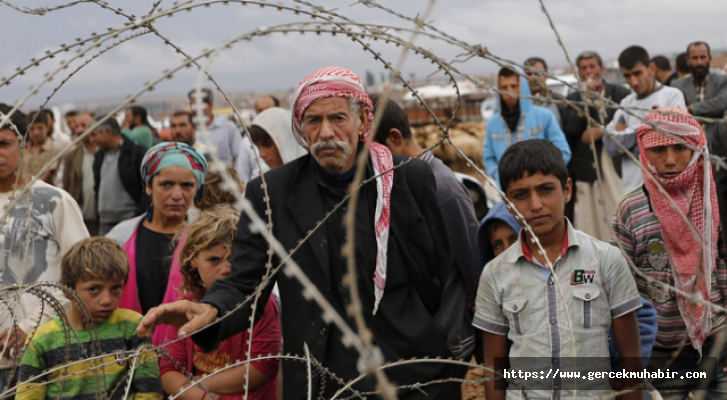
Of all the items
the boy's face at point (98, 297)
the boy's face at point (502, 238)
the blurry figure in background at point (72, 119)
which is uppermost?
the blurry figure in background at point (72, 119)

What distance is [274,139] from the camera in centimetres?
552

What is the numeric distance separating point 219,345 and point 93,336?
22.8 inches

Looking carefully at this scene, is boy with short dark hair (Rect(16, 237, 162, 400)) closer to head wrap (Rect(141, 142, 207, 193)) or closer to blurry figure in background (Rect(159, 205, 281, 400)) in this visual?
blurry figure in background (Rect(159, 205, 281, 400))

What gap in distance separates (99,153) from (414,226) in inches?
234

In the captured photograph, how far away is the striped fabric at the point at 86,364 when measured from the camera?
3.44m

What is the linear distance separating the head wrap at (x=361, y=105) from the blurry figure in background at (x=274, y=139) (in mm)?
2386

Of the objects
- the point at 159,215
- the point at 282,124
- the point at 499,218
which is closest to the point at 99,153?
the point at 282,124

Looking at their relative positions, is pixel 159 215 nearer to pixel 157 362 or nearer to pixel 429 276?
pixel 157 362

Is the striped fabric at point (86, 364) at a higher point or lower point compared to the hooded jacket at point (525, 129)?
lower

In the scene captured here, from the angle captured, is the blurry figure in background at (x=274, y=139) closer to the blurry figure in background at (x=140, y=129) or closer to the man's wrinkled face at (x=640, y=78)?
the man's wrinkled face at (x=640, y=78)

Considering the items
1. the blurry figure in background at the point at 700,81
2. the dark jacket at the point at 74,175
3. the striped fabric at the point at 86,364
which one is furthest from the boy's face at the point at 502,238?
the dark jacket at the point at 74,175

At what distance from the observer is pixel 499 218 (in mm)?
3594

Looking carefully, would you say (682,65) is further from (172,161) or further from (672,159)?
(172,161)

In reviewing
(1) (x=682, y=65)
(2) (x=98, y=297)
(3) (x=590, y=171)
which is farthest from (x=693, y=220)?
(1) (x=682, y=65)
